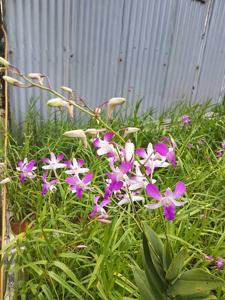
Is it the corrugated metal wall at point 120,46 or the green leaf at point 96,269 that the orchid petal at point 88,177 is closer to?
the green leaf at point 96,269

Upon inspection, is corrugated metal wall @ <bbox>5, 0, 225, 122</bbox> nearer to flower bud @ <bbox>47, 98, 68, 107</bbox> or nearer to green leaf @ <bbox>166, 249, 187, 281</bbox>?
flower bud @ <bbox>47, 98, 68, 107</bbox>

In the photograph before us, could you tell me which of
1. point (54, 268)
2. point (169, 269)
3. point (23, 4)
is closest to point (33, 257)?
point (54, 268)

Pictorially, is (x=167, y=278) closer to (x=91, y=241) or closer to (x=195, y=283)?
(x=195, y=283)

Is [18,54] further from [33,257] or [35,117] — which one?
[33,257]

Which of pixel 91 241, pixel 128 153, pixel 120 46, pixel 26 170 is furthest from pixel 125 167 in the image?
pixel 120 46

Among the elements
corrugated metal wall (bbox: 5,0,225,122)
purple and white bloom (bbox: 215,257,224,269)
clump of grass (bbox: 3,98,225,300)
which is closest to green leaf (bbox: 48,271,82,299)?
clump of grass (bbox: 3,98,225,300)
